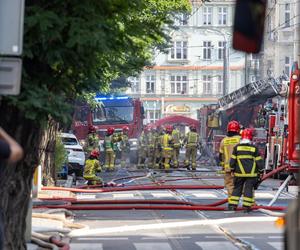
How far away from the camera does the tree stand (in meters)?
7.77

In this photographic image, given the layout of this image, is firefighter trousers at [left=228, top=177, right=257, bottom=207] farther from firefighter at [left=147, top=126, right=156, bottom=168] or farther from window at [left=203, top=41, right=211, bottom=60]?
window at [left=203, top=41, right=211, bottom=60]

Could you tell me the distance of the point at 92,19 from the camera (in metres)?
7.89

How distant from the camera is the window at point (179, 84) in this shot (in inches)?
3324

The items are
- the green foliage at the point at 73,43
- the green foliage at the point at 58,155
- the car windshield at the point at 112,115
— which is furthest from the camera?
the car windshield at the point at 112,115

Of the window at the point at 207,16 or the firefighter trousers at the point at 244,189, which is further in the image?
the window at the point at 207,16

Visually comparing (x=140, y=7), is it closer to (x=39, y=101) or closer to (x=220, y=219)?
(x=39, y=101)

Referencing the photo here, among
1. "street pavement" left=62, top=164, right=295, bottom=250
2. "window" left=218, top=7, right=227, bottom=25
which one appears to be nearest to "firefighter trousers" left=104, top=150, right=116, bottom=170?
"street pavement" left=62, top=164, right=295, bottom=250

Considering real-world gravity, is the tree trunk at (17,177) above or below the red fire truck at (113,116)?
below

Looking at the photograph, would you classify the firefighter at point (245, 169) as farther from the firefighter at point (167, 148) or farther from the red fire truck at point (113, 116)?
the red fire truck at point (113, 116)

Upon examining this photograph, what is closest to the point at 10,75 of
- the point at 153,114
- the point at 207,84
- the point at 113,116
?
the point at 113,116

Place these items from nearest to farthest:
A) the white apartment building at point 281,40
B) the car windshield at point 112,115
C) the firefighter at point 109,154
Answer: the firefighter at point 109,154
the white apartment building at point 281,40
the car windshield at point 112,115

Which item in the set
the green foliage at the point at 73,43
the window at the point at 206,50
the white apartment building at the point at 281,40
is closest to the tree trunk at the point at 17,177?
the green foliage at the point at 73,43

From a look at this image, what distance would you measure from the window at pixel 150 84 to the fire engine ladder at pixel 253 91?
133 feet

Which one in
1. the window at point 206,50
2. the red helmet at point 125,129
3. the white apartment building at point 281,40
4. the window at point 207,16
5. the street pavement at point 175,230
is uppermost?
the window at point 207,16
